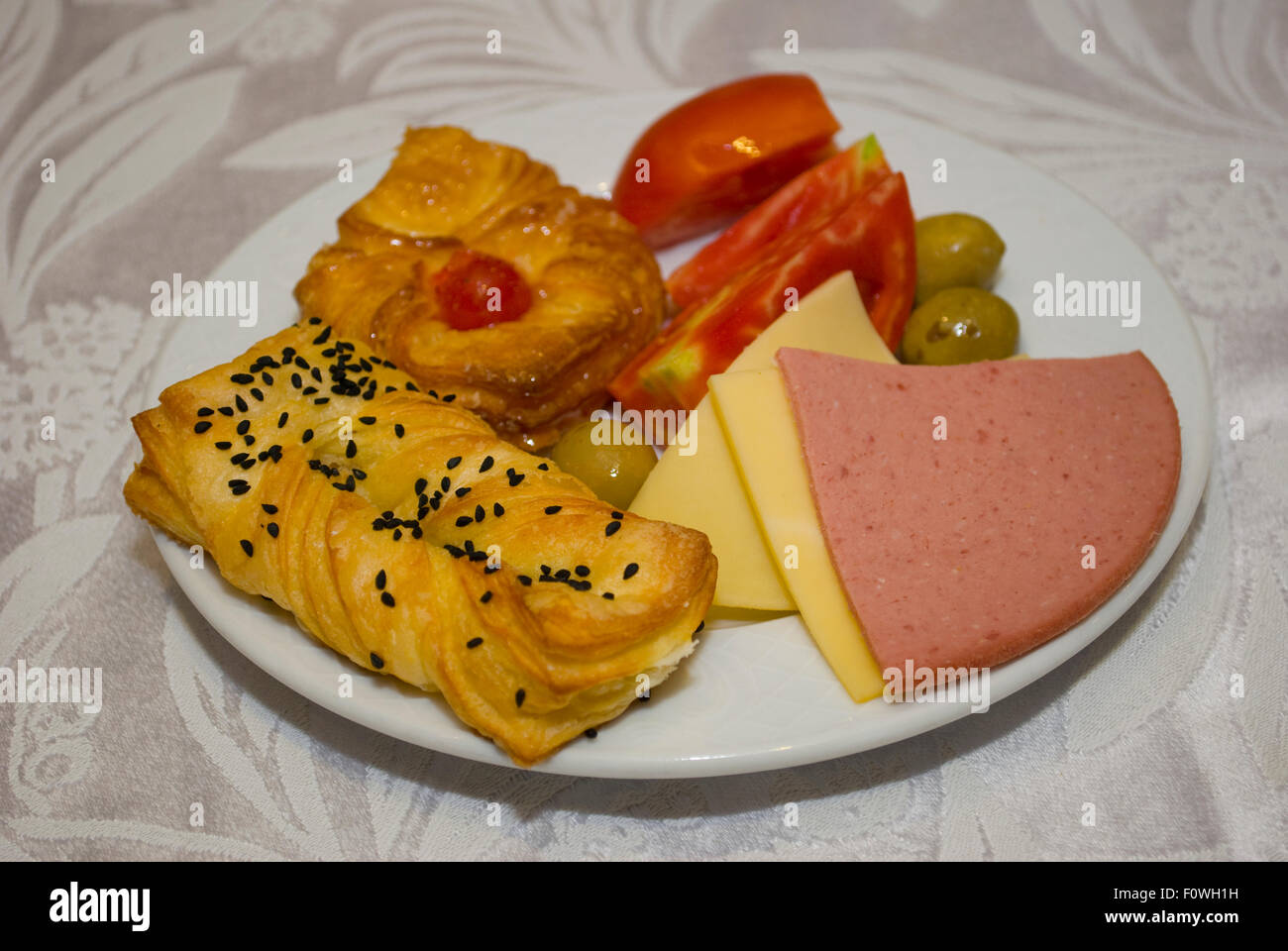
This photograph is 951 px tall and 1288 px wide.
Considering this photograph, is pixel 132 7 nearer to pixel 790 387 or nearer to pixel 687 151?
pixel 687 151

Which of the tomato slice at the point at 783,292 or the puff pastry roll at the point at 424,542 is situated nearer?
the puff pastry roll at the point at 424,542

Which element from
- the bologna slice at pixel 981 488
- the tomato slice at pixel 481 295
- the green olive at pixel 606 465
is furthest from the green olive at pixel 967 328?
the tomato slice at pixel 481 295

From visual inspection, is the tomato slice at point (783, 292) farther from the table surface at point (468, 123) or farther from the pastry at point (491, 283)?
the table surface at point (468, 123)

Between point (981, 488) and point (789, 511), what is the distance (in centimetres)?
49

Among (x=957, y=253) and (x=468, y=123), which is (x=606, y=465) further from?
(x=468, y=123)

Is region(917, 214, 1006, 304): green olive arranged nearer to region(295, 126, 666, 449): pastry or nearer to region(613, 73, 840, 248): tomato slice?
region(613, 73, 840, 248): tomato slice

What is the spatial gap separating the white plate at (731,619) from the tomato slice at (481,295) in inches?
23.0

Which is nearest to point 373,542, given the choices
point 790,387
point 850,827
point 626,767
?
point 626,767

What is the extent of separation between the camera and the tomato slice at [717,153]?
12.6 ft

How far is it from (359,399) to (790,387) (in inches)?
44.7

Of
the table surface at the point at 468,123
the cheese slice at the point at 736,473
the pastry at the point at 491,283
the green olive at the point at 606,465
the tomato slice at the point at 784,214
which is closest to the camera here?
the table surface at the point at 468,123

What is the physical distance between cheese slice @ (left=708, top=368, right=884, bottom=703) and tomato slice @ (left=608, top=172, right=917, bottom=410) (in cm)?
43

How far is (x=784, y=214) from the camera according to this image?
3.83 m

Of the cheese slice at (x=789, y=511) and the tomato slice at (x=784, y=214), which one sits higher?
the tomato slice at (x=784, y=214)
